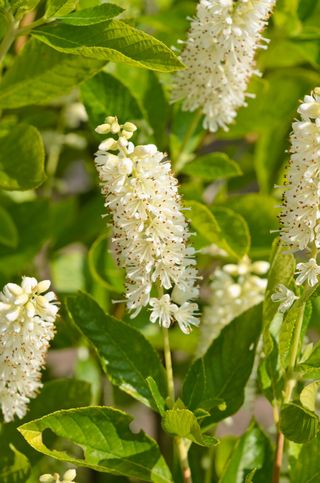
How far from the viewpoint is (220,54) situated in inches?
50.9

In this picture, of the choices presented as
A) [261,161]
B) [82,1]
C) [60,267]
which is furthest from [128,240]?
[261,161]

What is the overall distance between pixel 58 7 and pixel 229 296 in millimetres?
574

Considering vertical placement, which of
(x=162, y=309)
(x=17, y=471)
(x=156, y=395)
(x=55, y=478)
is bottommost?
(x=17, y=471)

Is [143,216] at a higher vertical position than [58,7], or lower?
lower

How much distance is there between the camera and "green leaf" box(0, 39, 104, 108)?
138 centimetres

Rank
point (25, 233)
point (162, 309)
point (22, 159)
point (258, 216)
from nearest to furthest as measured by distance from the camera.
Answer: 1. point (162, 309)
2. point (22, 159)
3. point (258, 216)
4. point (25, 233)

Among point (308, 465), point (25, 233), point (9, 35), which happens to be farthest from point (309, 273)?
point (25, 233)

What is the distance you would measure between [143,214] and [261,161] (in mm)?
906

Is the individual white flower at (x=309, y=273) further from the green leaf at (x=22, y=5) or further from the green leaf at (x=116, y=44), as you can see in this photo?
the green leaf at (x=22, y=5)

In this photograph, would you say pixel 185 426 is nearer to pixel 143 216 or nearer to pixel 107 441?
pixel 107 441

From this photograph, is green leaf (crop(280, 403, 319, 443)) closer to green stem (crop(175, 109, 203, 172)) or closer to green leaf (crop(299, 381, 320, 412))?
green leaf (crop(299, 381, 320, 412))

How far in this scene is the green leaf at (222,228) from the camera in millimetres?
1390

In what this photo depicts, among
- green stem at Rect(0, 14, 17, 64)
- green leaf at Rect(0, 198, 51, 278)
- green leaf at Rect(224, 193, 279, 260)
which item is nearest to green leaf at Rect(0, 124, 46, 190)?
green stem at Rect(0, 14, 17, 64)

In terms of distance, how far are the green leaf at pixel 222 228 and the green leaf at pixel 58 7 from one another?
1.11ft
